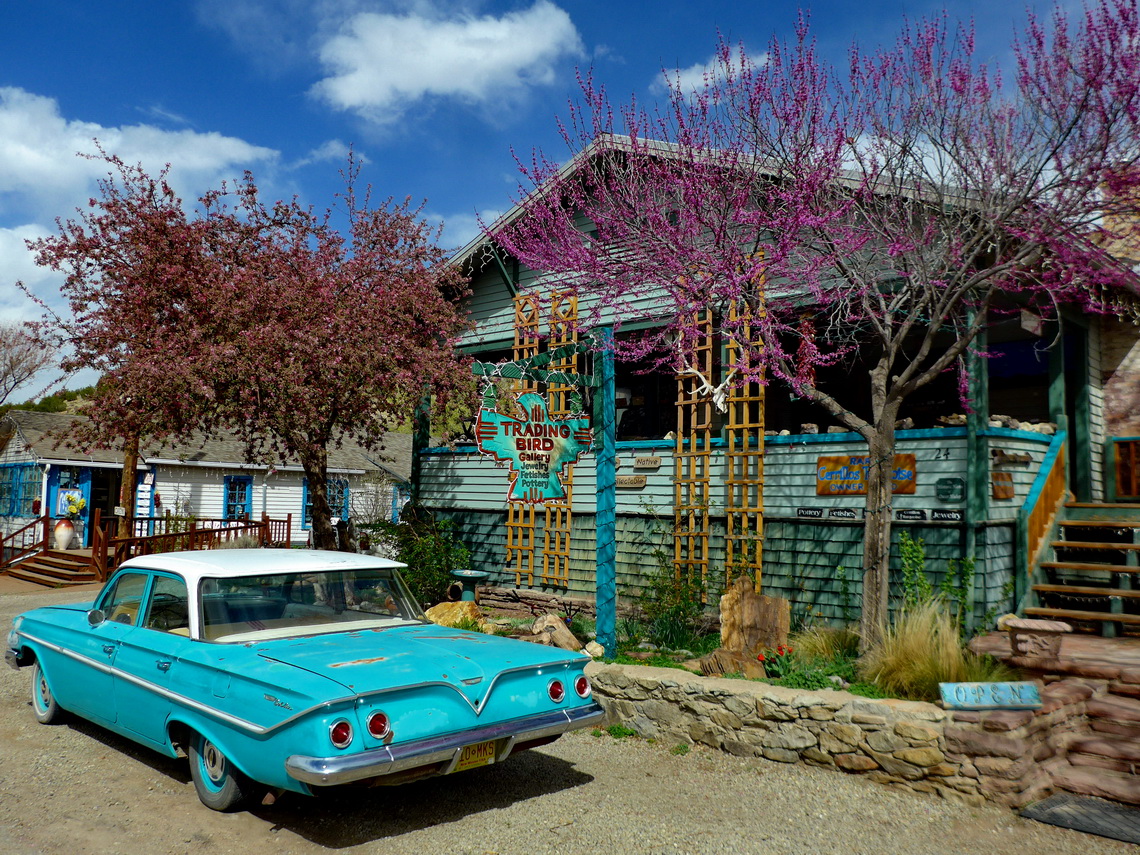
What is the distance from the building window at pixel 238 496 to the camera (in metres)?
25.6

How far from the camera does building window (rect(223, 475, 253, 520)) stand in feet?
84.0

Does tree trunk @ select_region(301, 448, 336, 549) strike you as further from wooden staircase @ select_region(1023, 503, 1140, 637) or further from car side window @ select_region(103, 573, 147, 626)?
wooden staircase @ select_region(1023, 503, 1140, 637)

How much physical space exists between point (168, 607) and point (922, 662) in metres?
5.25

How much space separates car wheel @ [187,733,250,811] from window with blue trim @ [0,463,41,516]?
2241 cm

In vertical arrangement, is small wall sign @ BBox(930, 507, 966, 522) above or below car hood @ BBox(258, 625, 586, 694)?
above

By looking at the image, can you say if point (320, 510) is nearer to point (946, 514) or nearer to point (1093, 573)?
point (946, 514)

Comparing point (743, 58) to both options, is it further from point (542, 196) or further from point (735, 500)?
point (735, 500)

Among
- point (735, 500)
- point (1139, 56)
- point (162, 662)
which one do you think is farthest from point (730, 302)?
point (162, 662)

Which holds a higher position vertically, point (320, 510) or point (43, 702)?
point (320, 510)

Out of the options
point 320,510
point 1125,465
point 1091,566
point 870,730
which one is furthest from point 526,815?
point 1125,465

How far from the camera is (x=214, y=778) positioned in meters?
4.99

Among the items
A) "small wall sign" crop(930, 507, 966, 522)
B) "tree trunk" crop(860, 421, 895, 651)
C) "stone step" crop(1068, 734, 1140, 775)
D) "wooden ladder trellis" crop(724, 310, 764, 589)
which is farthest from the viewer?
"wooden ladder trellis" crop(724, 310, 764, 589)

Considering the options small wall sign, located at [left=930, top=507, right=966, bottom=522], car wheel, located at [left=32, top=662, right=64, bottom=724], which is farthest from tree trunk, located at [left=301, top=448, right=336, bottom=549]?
small wall sign, located at [left=930, top=507, right=966, bottom=522]

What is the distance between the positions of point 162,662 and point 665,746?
369 cm
